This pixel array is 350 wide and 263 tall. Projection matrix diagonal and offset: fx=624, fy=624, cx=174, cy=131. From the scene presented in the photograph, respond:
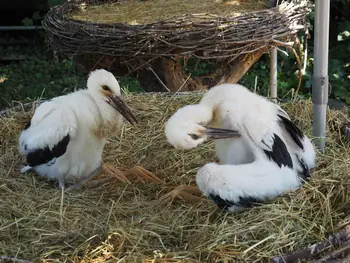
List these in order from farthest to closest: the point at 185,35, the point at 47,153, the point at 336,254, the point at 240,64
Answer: the point at 240,64, the point at 185,35, the point at 47,153, the point at 336,254

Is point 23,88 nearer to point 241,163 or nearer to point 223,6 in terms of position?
point 223,6

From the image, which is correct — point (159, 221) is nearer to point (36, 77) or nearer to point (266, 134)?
point (266, 134)

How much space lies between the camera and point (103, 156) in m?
2.25

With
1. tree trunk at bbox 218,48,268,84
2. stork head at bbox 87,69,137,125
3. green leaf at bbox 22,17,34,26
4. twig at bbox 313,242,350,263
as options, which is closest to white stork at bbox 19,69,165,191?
stork head at bbox 87,69,137,125

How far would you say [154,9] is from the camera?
2639mm

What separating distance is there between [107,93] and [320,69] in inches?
25.9

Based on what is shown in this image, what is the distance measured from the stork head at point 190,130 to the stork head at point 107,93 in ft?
0.88

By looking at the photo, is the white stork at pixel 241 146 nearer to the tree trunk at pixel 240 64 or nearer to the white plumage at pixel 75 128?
the white plumage at pixel 75 128

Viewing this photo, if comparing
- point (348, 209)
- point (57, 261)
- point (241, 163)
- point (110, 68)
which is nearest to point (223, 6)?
point (110, 68)

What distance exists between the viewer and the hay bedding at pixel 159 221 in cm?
151

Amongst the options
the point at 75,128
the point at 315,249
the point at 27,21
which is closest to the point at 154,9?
the point at 75,128

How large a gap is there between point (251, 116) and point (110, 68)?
746 millimetres

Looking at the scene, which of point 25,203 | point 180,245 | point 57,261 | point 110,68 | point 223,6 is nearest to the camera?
point 57,261

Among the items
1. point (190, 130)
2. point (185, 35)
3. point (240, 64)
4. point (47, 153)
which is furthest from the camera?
point (240, 64)
